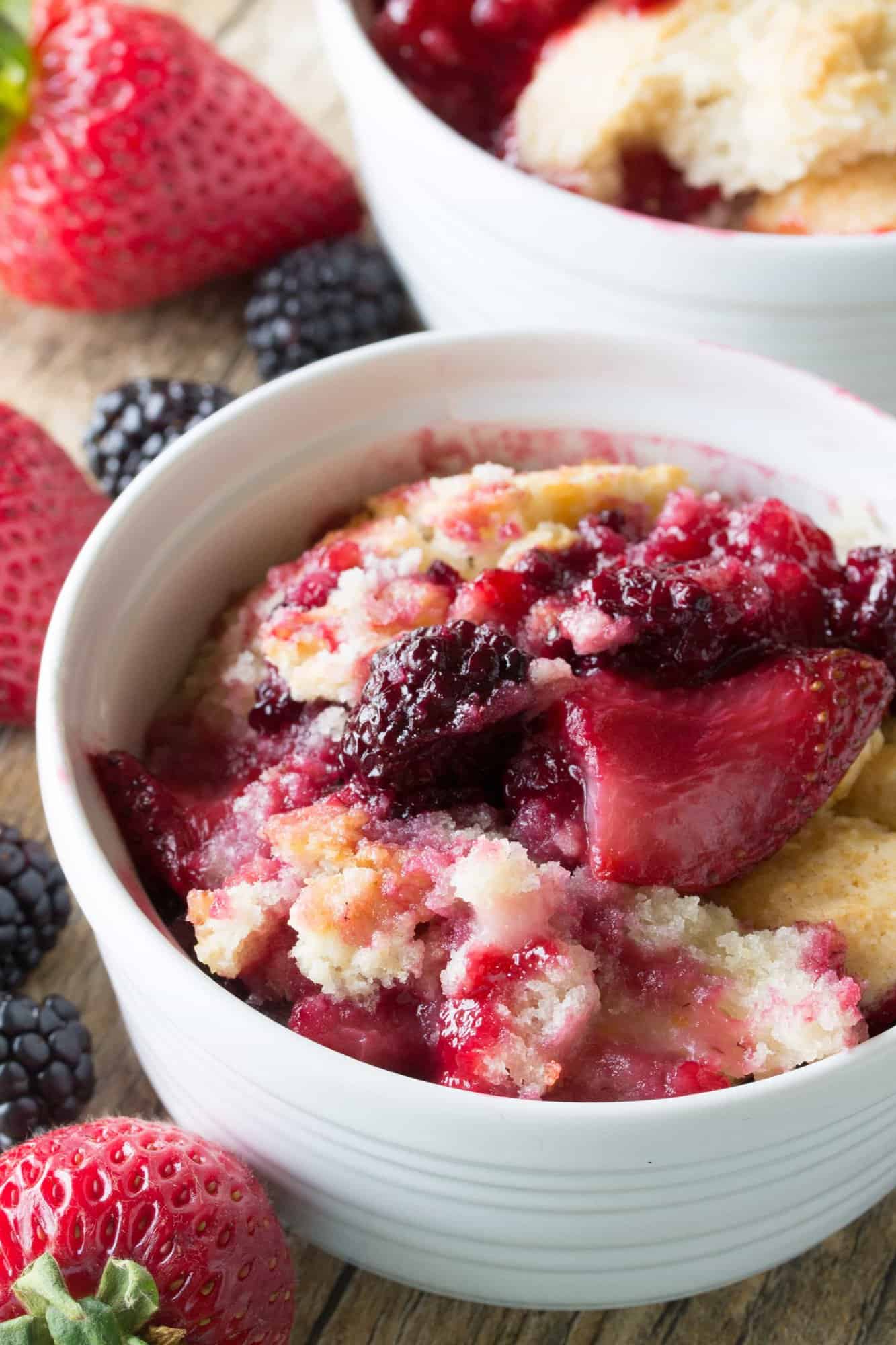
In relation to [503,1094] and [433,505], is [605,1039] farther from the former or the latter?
[433,505]

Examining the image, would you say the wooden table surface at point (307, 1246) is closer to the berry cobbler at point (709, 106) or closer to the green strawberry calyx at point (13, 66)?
the green strawberry calyx at point (13, 66)

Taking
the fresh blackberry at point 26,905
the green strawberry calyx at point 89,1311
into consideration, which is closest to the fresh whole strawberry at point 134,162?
the fresh blackberry at point 26,905

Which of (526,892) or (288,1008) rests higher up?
(526,892)

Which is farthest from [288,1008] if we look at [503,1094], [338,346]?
[338,346]

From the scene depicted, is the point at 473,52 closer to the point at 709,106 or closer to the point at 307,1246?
the point at 709,106

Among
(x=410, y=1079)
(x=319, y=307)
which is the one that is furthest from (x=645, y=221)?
(x=410, y=1079)

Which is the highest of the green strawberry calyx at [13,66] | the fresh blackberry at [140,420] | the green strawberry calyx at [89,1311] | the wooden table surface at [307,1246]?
the green strawberry calyx at [13,66]

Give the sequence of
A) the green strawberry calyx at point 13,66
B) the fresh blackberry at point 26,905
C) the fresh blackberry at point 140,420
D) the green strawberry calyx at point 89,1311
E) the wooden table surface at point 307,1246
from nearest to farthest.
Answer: the green strawberry calyx at point 89,1311 < the wooden table surface at point 307,1246 < the fresh blackberry at point 26,905 < the fresh blackberry at point 140,420 < the green strawberry calyx at point 13,66

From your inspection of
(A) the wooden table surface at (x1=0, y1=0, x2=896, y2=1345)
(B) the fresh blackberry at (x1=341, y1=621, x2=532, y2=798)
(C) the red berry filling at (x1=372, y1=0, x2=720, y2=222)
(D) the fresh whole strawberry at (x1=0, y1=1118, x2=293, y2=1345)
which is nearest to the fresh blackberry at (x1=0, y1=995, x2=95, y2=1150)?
(A) the wooden table surface at (x1=0, y1=0, x2=896, y2=1345)
